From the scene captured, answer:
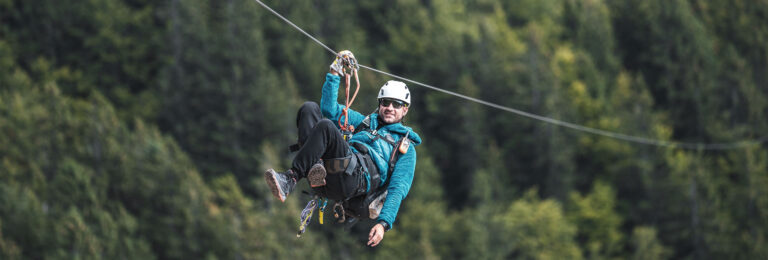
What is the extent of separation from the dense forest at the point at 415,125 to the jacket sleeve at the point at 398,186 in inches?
1396

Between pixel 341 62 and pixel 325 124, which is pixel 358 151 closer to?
pixel 325 124

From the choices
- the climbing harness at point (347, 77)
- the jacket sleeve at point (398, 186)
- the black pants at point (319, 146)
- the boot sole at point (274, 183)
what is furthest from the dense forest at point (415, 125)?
the boot sole at point (274, 183)

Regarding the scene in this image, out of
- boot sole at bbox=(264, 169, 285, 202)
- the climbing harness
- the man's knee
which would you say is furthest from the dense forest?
boot sole at bbox=(264, 169, 285, 202)

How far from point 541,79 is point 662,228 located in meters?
11.3

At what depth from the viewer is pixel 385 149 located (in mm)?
10141

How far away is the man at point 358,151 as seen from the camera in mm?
9289

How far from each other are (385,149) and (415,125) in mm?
48986

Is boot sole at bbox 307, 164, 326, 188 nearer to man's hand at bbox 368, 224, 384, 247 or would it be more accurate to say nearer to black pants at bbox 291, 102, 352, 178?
black pants at bbox 291, 102, 352, 178

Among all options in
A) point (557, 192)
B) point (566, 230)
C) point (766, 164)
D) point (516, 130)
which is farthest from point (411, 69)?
point (766, 164)

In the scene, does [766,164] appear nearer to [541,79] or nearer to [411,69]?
[541,79]

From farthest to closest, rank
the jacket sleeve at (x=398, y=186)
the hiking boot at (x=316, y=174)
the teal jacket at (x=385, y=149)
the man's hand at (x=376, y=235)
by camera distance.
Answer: the teal jacket at (x=385, y=149)
the jacket sleeve at (x=398, y=186)
the man's hand at (x=376, y=235)
the hiking boot at (x=316, y=174)

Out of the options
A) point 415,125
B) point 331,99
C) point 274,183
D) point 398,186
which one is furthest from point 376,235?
point 415,125

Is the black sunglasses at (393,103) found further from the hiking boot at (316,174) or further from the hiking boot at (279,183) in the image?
the hiking boot at (279,183)

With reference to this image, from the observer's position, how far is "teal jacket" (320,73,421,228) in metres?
9.88
